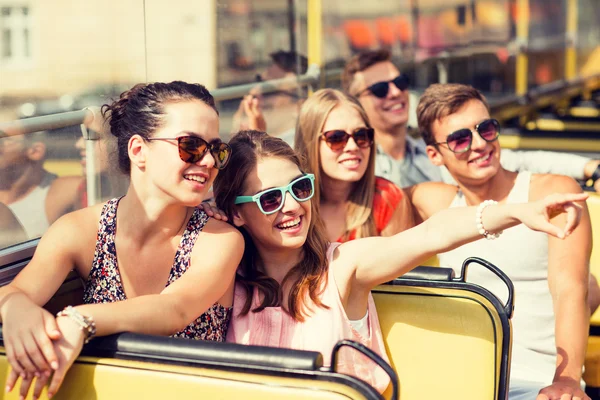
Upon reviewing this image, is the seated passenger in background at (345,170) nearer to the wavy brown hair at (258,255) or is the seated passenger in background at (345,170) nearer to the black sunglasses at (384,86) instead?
the wavy brown hair at (258,255)

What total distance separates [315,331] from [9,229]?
873 millimetres

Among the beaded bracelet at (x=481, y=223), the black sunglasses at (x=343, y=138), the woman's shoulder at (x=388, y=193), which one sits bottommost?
the woman's shoulder at (x=388, y=193)

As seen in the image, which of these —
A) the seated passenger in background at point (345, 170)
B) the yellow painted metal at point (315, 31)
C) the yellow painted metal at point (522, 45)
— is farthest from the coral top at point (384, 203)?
the yellow painted metal at point (522, 45)

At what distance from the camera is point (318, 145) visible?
277 cm

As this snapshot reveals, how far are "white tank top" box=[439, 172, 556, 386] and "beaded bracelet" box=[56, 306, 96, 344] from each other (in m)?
1.29

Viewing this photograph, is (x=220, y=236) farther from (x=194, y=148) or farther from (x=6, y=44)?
(x=6, y=44)

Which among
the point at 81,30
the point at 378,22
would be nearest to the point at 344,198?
the point at 81,30

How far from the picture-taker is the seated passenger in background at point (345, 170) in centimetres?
271

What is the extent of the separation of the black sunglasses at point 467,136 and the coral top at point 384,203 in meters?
0.26

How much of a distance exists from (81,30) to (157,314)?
1.48 metres

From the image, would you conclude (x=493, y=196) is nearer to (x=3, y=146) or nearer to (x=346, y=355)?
(x=346, y=355)

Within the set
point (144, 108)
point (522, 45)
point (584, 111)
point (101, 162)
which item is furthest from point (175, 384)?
point (522, 45)

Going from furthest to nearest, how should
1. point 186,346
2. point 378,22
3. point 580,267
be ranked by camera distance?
point 378,22 < point 580,267 < point 186,346

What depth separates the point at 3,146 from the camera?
2246mm
